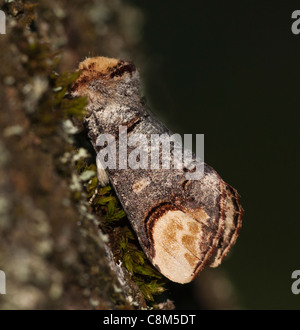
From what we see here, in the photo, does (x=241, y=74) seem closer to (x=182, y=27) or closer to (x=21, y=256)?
(x=182, y=27)

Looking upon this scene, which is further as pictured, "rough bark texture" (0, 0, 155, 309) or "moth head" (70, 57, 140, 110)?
"moth head" (70, 57, 140, 110)

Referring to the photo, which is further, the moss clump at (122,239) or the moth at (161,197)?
the moss clump at (122,239)

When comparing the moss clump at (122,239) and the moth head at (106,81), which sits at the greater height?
the moth head at (106,81)

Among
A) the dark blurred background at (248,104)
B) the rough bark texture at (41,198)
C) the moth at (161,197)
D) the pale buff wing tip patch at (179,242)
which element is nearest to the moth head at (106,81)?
the moth at (161,197)

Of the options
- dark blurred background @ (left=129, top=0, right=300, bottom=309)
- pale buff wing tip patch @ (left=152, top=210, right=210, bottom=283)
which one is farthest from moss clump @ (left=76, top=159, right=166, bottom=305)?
dark blurred background @ (left=129, top=0, right=300, bottom=309)

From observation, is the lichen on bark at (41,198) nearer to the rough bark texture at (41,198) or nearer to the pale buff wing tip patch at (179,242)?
the rough bark texture at (41,198)

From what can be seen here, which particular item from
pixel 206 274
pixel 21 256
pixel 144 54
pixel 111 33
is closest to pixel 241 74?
pixel 144 54

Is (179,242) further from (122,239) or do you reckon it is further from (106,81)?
(106,81)

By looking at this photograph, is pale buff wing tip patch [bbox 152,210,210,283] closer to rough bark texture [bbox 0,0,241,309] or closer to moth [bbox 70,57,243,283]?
moth [bbox 70,57,243,283]
